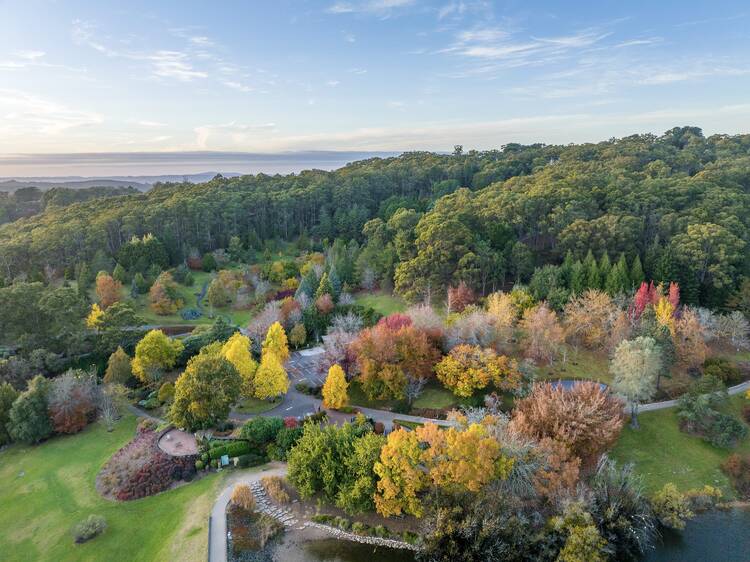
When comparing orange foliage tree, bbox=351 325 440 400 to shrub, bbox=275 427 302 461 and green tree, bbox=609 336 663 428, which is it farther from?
green tree, bbox=609 336 663 428

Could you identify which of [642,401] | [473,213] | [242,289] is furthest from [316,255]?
[642,401]

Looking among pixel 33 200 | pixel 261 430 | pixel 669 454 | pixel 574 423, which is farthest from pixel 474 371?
pixel 33 200

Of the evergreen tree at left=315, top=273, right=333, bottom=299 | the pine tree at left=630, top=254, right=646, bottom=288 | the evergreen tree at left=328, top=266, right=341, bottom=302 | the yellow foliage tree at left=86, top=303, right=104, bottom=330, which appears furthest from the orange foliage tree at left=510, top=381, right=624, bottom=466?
the yellow foliage tree at left=86, top=303, right=104, bottom=330

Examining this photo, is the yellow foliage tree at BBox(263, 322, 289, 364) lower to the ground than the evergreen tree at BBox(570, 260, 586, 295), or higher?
lower

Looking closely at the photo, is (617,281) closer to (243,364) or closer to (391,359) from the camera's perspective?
(391,359)

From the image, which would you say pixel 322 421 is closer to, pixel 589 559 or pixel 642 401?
pixel 589 559

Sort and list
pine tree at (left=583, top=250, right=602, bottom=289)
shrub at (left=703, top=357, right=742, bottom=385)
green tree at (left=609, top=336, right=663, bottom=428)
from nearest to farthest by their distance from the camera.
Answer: green tree at (left=609, top=336, right=663, bottom=428)
shrub at (left=703, top=357, right=742, bottom=385)
pine tree at (left=583, top=250, right=602, bottom=289)
